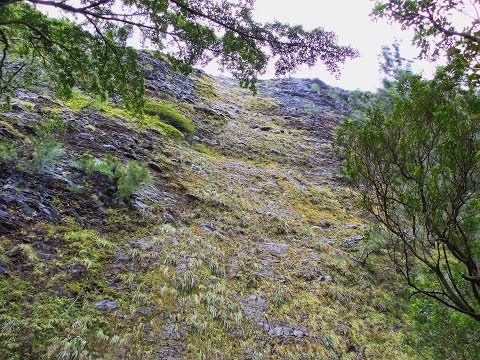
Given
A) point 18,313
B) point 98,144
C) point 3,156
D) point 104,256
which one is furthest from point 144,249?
point 98,144

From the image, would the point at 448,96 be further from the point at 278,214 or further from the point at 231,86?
the point at 231,86

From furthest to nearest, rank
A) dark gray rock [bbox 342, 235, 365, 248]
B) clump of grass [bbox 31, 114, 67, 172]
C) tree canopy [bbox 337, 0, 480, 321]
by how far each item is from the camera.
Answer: dark gray rock [bbox 342, 235, 365, 248], clump of grass [bbox 31, 114, 67, 172], tree canopy [bbox 337, 0, 480, 321]

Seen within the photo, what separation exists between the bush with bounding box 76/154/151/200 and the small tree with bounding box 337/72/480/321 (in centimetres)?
624

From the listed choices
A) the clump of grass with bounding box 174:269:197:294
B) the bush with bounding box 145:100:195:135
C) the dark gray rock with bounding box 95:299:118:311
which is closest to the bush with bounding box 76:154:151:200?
the clump of grass with bounding box 174:269:197:294

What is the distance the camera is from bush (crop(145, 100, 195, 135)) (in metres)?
20.2

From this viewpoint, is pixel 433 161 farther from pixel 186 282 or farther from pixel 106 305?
pixel 106 305

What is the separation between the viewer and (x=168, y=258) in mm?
9008

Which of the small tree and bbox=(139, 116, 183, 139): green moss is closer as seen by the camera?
the small tree

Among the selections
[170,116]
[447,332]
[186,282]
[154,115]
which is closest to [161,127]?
[154,115]

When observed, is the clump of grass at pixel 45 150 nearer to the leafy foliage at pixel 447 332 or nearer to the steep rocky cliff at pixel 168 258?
the steep rocky cliff at pixel 168 258

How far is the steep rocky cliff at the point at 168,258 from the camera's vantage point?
6.52 m

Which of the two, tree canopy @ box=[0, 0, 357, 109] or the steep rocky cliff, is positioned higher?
tree canopy @ box=[0, 0, 357, 109]

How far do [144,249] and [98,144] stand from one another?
18.6ft

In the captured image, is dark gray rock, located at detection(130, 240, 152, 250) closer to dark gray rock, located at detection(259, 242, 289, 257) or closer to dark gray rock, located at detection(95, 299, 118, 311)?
dark gray rock, located at detection(95, 299, 118, 311)
